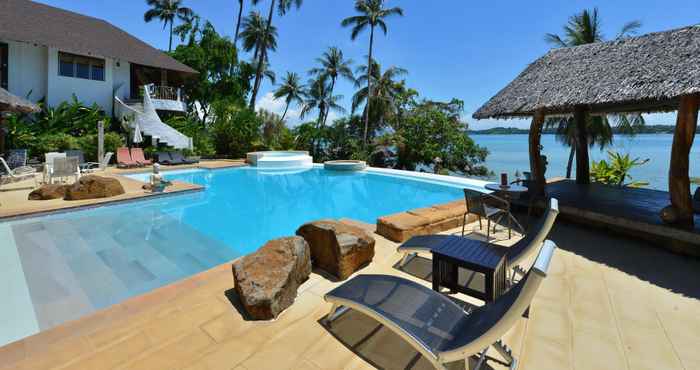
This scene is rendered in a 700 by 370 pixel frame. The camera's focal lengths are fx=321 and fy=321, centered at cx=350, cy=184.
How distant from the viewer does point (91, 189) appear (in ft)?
27.0

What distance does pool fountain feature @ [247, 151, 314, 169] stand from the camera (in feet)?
57.2

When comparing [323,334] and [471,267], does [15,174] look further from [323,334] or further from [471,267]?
[471,267]

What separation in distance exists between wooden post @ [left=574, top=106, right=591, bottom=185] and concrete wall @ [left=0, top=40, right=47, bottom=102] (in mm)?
23545

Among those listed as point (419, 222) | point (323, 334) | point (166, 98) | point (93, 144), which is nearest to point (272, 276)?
point (323, 334)

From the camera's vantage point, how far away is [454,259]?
296 centimetres

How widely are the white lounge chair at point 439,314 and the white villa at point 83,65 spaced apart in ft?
59.3

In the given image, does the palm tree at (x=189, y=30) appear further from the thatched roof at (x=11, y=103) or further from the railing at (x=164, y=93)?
the thatched roof at (x=11, y=103)

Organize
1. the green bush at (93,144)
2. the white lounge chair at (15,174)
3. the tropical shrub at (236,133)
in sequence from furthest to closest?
1. the tropical shrub at (236,133)
2. the green bush at (93,144)
3. the white lounge chair at (15,174)

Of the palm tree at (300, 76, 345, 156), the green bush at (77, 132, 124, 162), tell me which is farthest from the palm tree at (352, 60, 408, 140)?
the green bush at (77, 132, 124, 162)

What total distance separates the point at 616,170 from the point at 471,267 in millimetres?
10648

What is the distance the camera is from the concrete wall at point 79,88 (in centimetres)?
1664

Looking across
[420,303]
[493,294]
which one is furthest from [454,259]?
[420,303]

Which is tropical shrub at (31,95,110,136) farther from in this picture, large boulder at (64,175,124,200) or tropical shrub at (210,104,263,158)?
large boulder at (64,175,124,200)

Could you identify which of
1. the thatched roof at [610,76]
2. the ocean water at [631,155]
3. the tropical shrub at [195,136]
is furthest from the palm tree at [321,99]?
the thatched roof at [610,76]
